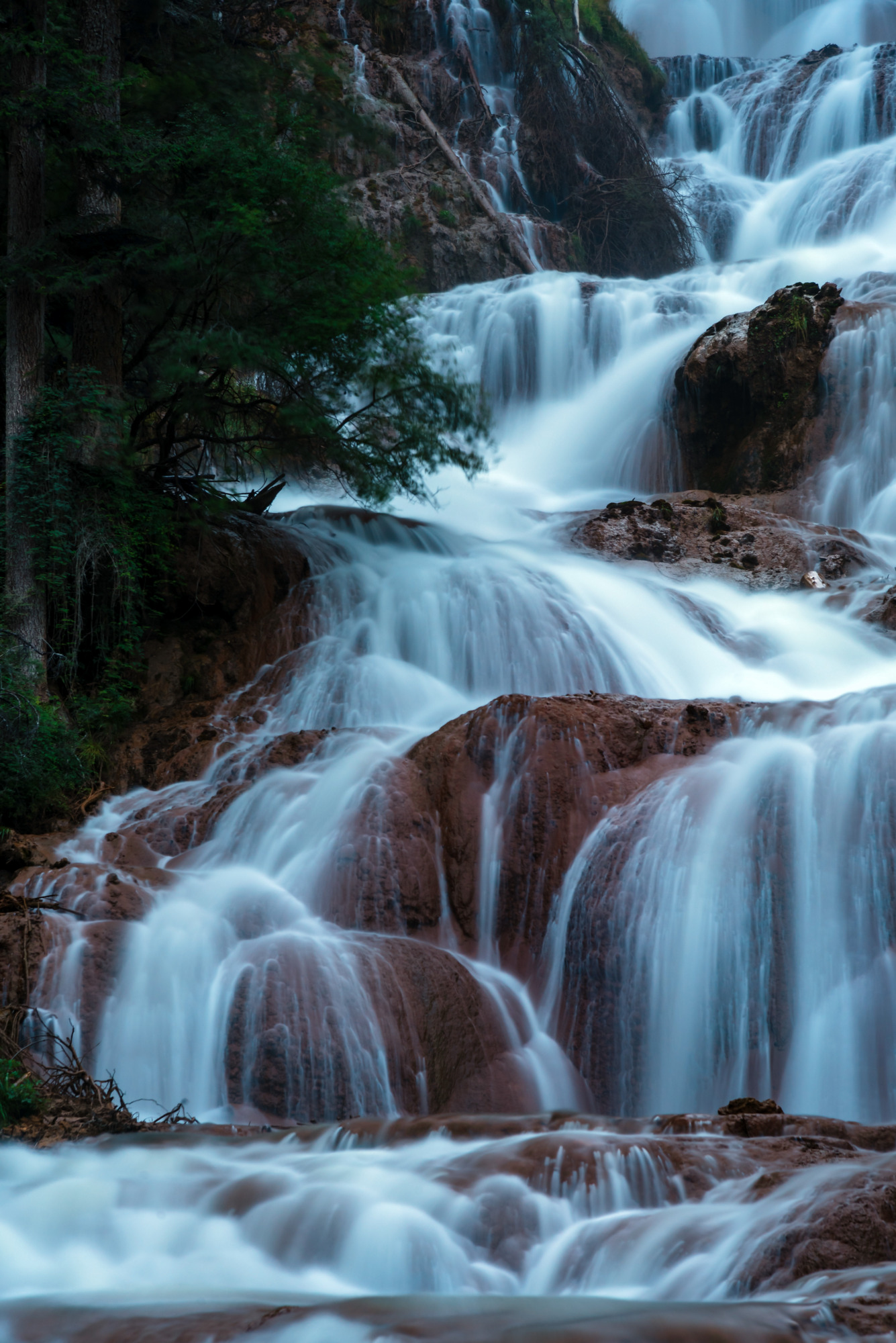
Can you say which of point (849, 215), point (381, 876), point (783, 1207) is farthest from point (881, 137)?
point (783, 1207)

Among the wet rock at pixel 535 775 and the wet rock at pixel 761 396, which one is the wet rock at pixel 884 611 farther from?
the wet rock at pixel 761 396

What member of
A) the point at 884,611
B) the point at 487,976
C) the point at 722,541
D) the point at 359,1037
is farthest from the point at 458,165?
the point at 359,1037

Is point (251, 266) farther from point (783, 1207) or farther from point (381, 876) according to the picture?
point (783, 1207)

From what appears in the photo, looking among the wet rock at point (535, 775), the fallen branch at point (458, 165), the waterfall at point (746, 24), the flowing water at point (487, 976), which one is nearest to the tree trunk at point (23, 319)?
the flowing water at point (487, 976)

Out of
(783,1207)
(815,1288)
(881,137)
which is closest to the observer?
(815,1288)

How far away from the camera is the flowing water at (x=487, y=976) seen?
13.1ft

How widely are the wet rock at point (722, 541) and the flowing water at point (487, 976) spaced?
1.33ft

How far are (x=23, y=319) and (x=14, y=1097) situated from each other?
756 cm

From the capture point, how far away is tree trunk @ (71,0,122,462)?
10.4 m

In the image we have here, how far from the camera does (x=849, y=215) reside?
75.9ft

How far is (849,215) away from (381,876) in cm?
2122

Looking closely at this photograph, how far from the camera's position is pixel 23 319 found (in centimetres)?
1030

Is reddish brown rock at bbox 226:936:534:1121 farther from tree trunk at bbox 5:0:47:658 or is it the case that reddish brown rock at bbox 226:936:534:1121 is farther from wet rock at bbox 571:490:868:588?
wet rock at bbox 571:490:868:588

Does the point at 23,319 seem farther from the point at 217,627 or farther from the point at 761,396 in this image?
the point at 761,396
